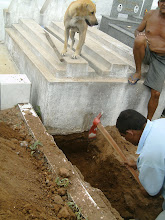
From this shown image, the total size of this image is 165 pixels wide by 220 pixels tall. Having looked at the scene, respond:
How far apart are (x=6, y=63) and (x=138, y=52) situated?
9.62ft

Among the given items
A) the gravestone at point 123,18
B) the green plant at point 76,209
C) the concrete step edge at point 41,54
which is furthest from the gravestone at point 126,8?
the green plant at point 76,209

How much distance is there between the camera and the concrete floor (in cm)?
517

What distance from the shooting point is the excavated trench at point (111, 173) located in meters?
3.75

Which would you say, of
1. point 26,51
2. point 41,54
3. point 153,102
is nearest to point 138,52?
point 153,102

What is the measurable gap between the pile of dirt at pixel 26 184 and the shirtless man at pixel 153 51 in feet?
7.51

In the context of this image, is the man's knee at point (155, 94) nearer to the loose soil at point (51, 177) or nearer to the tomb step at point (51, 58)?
the loose soil at point (51, 177)

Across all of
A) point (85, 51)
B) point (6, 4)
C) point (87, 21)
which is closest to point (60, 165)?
point (87, 21)

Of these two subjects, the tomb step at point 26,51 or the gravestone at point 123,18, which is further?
the gravestone at point 123,18

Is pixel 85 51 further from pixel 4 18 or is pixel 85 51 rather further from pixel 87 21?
pixel 4 18

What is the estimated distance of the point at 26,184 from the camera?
263 cm

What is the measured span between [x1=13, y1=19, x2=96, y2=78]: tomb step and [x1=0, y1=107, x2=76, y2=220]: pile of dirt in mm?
1208

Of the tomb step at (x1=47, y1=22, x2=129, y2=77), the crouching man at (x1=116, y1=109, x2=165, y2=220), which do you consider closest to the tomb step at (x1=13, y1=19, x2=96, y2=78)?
the tomb step at (x1=47, y1=22, x2=129, y2=77)

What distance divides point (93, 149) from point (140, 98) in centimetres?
136

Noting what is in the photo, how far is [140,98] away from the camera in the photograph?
15.8 ft
